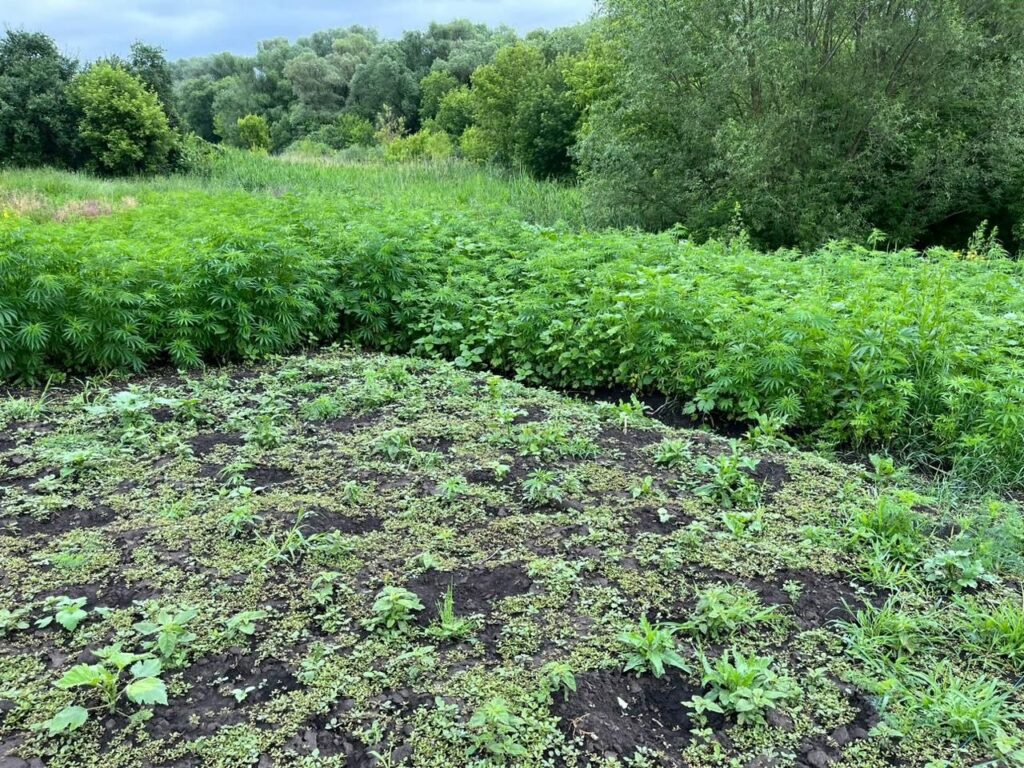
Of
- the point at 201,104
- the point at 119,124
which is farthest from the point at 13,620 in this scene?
the point at 201,104

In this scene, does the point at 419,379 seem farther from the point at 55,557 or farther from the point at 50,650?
the point at 50,650

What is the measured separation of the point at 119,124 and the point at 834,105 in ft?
55.1

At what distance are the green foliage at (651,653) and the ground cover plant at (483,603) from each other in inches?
0.5

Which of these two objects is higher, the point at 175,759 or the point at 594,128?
the point at 594,128

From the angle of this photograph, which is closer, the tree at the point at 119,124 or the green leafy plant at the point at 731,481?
the green leafy plant at the point at 731,481

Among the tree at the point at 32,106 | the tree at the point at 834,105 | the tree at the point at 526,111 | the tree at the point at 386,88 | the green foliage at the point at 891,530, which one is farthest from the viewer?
the tree at the point at 386,88

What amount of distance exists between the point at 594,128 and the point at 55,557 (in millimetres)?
9912

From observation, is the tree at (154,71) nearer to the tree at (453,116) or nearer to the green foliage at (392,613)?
the tree at (453,116)

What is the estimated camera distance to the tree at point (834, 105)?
873cm

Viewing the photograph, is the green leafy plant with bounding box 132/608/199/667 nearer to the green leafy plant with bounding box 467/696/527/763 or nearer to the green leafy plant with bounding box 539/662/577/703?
the green leafy plant with bounding box 467/696/527/763

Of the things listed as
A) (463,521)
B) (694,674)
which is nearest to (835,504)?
(694,674)

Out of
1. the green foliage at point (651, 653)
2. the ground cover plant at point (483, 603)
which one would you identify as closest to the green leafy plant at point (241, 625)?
the ground cover plant at point (483, 603)

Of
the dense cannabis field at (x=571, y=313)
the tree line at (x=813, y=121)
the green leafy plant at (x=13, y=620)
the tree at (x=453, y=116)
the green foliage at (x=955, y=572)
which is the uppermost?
the tree at (x=453, y=116)

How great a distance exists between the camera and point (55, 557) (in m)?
2.37
